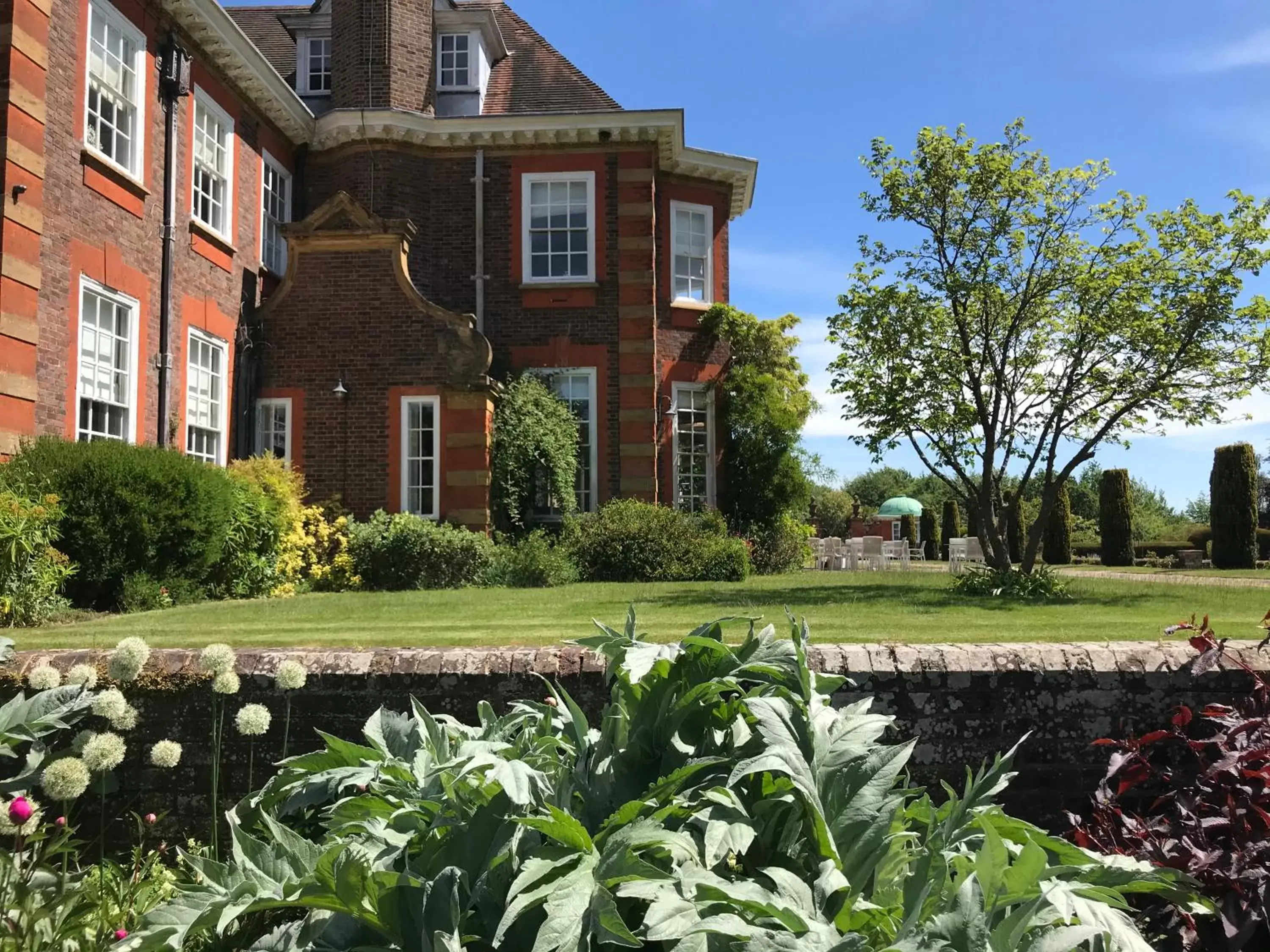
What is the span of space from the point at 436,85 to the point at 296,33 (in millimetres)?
3108

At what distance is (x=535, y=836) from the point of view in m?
2.09

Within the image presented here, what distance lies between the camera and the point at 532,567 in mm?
12688

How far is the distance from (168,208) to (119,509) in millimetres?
5396

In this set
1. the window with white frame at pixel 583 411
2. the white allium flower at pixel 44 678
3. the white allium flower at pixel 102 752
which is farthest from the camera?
the window with white frame at pixel 583 411

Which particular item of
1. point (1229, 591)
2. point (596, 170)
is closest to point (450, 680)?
point (1229, 591)

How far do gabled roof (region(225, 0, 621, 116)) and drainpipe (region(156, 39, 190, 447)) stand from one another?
5490 millimetres

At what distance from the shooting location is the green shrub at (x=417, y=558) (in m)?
13.1

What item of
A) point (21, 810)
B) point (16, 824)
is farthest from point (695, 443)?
point (21, 810)

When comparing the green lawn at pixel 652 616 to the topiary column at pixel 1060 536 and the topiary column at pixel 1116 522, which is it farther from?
the topiary column at pixel 1060 536

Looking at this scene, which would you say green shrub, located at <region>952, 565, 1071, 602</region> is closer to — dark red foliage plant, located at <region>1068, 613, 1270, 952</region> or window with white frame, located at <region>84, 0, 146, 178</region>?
dark red foliage plant, located at <region>1068, 613, 1270, 952</region>

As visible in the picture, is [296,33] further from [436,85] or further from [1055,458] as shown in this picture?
[1055,458]

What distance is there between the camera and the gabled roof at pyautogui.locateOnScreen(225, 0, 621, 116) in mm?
17906

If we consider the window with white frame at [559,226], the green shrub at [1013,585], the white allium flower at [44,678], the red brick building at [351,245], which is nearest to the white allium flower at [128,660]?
the white allium flower at [44,678]

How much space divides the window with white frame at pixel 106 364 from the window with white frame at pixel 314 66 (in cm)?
826
